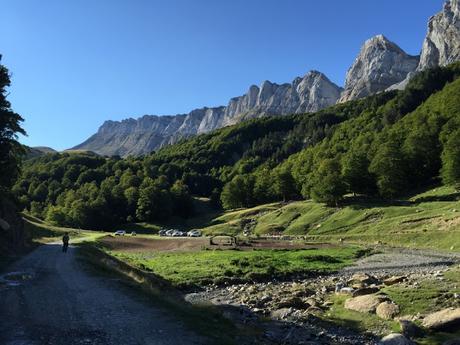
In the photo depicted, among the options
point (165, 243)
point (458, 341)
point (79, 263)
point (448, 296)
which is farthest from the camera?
point (165, 243)

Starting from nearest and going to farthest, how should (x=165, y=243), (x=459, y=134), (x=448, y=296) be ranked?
1. (x=448, y=296)
2. (x=165, y=243)
3. (x=459, y=134)

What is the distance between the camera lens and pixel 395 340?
64.3ft

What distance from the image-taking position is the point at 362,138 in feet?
575

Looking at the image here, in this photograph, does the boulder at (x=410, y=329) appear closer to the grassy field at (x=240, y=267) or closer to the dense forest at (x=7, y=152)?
the grassy field at (x=240, y=267)

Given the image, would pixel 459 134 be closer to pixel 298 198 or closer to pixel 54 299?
pixel 298 198

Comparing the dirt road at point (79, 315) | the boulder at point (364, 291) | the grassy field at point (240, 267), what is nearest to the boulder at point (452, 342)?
the boulder at point (364, 291)

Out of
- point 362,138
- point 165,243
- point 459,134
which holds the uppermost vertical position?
point 362,138

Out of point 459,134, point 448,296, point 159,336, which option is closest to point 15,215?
point 159,336

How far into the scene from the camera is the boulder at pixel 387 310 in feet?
79.8

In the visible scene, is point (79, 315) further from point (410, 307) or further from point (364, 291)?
point (364, 291)

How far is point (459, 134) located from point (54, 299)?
107 metres

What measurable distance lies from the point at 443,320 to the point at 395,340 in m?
3.49

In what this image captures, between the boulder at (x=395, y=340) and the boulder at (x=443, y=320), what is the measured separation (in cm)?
258

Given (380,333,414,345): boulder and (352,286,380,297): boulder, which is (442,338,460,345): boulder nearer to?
(380,333,414,345): boulder
